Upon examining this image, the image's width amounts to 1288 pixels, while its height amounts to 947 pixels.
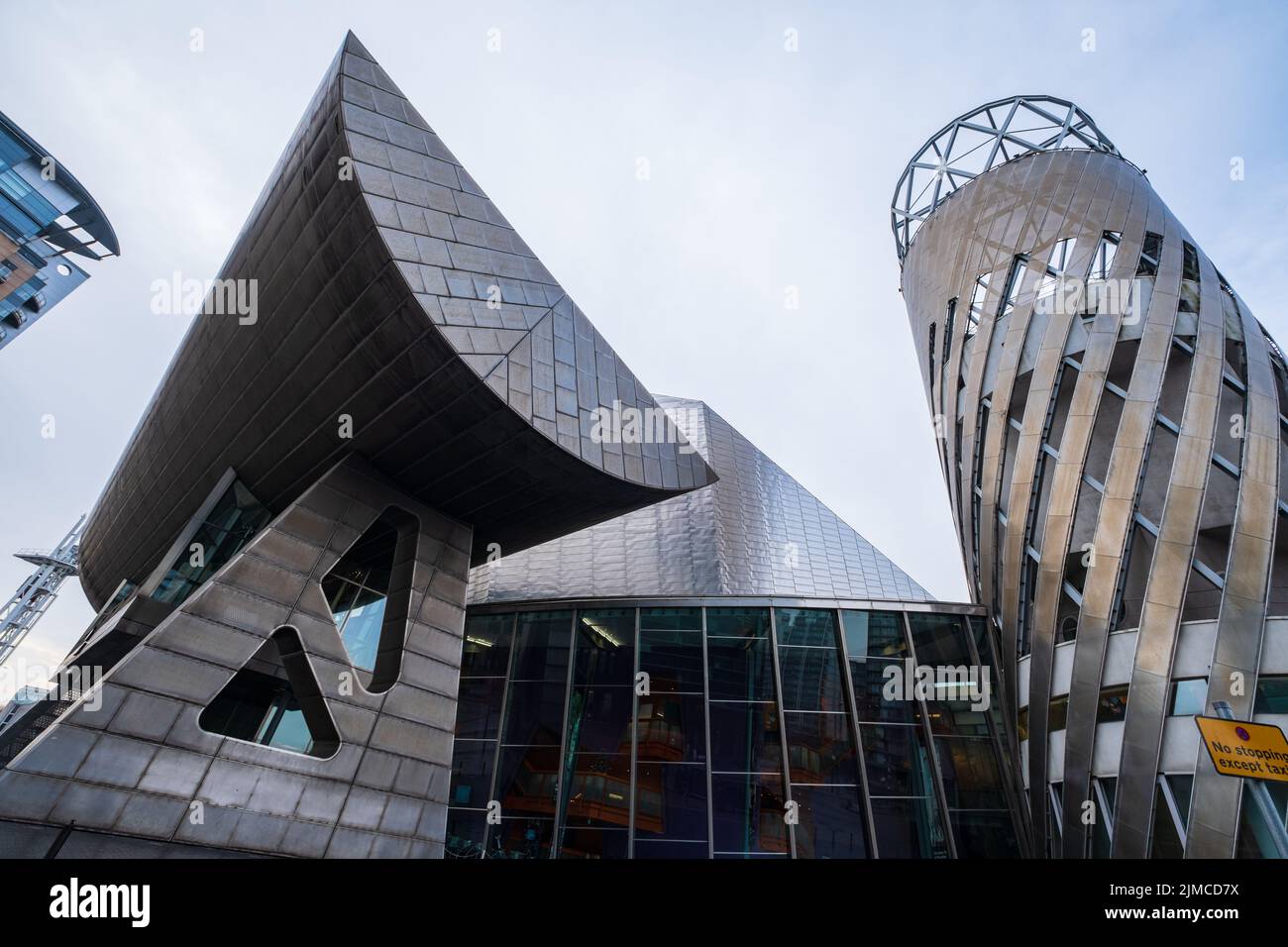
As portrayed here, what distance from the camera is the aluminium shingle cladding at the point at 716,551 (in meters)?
31.2

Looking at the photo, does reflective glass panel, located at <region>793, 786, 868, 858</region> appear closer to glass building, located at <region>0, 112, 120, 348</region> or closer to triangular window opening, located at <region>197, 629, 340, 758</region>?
triangular window opening, located at <region>197, 629, 340, 758</region>

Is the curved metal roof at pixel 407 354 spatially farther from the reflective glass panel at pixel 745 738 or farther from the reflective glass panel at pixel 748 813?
the reflective glass panel at pixel 748 813

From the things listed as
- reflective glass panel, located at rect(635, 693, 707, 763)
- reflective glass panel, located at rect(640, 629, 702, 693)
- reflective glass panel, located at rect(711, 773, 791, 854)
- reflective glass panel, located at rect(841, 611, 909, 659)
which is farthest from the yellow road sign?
reflective glass panel, located at rect(640, 629, 702, 693)

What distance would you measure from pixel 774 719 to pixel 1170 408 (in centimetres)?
1277

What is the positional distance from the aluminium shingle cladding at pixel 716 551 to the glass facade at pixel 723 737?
24.2ft

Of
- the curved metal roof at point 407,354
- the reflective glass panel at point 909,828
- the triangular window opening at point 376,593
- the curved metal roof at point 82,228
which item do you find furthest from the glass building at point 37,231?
the reflective glass panel at point 909,828

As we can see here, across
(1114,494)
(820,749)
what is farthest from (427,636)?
(1114,494)

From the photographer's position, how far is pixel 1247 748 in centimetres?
946

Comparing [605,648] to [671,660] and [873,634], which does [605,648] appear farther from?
[873,634]

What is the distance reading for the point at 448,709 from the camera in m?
14.2

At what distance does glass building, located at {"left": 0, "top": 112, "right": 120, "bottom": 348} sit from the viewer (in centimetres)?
4772

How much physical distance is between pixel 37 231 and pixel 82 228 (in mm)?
4916

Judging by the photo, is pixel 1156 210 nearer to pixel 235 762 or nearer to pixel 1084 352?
pixel 1084 352
